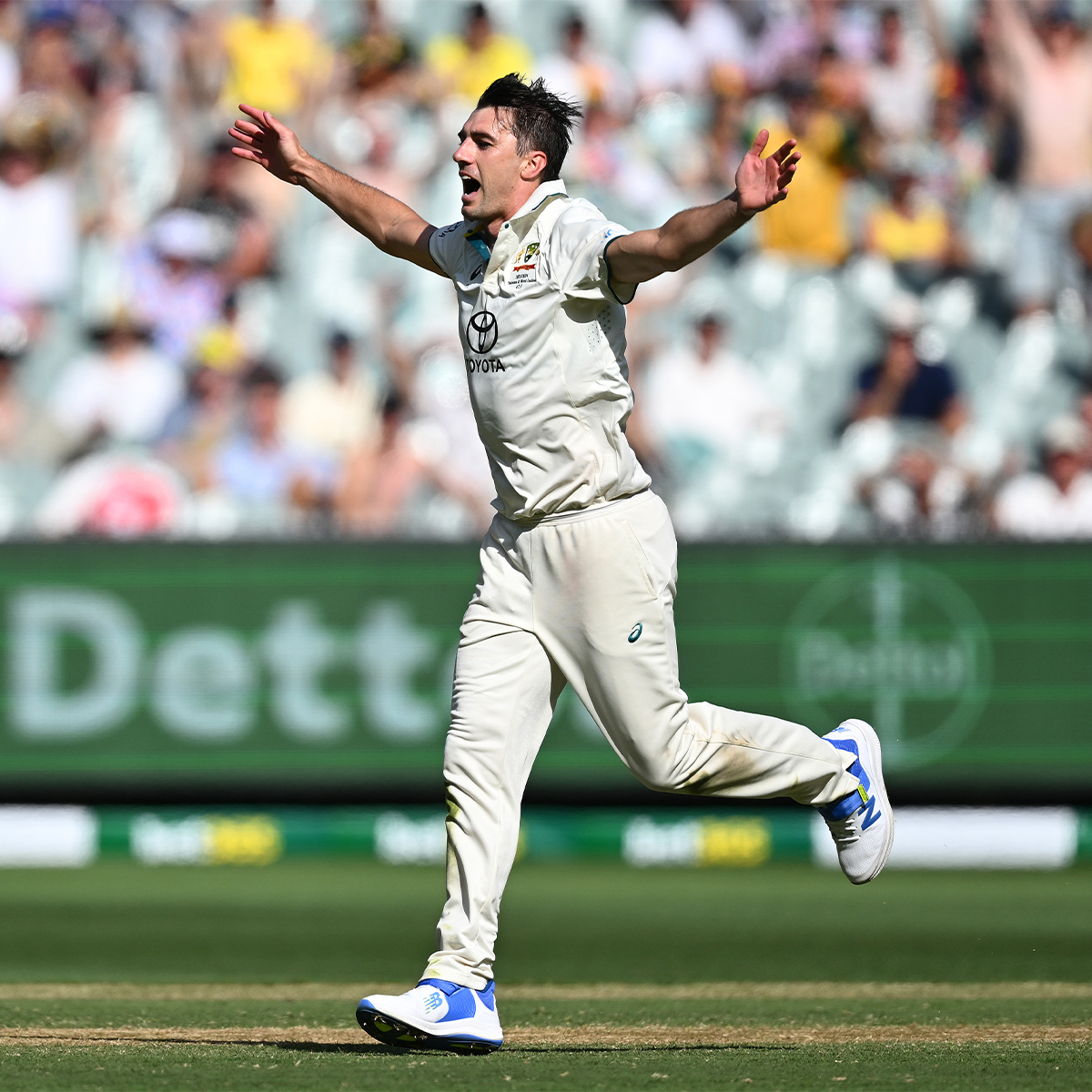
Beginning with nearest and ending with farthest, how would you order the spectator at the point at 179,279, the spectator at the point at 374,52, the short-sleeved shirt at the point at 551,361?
1. the short-sleeved shirt at the point at 551,361
2. the spectator at the point at 179,279
3. the spectator at the point at 374,52

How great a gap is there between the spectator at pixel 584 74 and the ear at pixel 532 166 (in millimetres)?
8541

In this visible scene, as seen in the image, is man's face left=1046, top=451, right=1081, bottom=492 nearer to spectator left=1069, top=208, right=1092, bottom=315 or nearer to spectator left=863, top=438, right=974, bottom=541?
spectator left=863, top=438, right=974, bottom=541

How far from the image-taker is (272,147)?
208 inches

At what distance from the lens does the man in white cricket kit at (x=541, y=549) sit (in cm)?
471

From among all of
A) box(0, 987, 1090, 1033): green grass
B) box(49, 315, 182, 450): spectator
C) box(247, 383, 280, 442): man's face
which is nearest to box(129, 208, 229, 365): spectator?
box(49, 315, 182, 450): spectator

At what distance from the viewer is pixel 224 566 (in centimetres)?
1073

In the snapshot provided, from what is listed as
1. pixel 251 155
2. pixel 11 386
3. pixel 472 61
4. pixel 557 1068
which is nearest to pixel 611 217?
pixel 472 61

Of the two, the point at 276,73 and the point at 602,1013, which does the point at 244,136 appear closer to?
the point at 602,1013

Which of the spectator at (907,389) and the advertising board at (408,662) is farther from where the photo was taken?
the spectator at (907,389)

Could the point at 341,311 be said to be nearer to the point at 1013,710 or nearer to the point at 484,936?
the point at 1013,710

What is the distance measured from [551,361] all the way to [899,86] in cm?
922

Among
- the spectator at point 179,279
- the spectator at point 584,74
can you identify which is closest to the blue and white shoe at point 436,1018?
the spectator at point 179,279

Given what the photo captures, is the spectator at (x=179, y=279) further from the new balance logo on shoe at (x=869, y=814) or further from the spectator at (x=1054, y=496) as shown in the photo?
the new balance logo on shoe at (x=869, y=814)

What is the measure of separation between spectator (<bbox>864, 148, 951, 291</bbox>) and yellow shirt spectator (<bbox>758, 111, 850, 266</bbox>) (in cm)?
22
